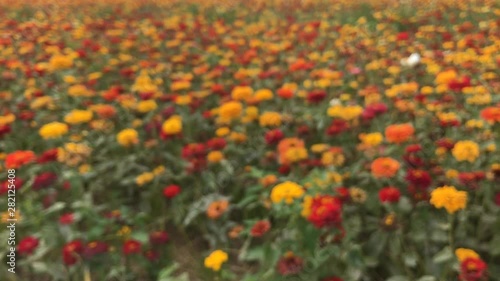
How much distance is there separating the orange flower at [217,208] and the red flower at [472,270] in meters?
0.96

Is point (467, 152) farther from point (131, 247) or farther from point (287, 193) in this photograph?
point (131, 247)

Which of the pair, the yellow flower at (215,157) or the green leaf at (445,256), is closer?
the green leaf at (445,256)

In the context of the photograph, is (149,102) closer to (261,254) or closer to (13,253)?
(13,253)

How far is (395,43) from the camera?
160 inches

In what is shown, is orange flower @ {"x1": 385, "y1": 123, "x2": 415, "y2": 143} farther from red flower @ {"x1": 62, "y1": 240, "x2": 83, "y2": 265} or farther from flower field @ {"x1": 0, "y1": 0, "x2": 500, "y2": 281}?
red flower @ {"x1": 62, "y1": 240, "x2": 83, "y2": 265}

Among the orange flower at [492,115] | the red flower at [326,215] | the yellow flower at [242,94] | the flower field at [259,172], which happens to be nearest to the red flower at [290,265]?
the flower field at [259,172]

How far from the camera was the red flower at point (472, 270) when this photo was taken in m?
1.34

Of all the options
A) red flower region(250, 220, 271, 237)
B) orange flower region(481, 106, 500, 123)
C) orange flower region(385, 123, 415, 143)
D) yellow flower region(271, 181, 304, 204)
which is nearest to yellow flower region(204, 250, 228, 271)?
red flower region(250, 220, 271, 237)

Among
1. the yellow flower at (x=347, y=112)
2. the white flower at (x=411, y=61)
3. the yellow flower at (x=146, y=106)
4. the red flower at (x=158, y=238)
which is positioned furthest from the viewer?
the white flower at (x=411, y=61)

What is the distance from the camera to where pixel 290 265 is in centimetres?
151

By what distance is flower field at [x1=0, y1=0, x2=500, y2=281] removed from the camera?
67.9 inches

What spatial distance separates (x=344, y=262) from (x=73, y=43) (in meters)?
3.78

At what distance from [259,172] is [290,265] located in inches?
25.7

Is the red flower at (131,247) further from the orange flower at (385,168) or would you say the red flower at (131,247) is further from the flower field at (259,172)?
the orange flower at (385,168)
